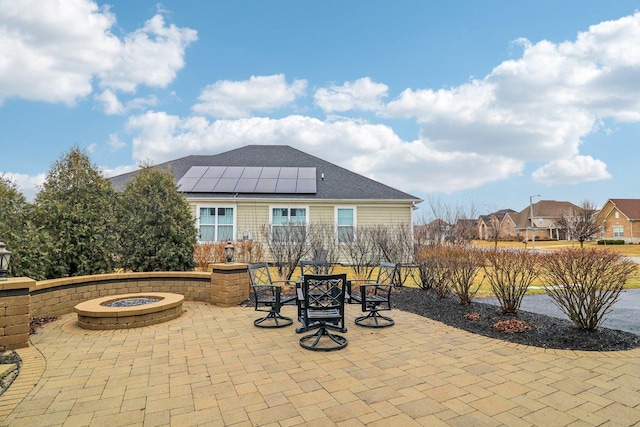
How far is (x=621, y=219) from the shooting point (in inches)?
1666

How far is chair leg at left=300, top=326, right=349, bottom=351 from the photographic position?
4323 mm

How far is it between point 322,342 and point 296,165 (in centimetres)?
1501

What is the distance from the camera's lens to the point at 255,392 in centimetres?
311

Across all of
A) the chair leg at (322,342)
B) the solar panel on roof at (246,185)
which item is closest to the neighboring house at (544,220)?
the solar panel on roof at (246,185)

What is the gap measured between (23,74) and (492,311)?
1210cm

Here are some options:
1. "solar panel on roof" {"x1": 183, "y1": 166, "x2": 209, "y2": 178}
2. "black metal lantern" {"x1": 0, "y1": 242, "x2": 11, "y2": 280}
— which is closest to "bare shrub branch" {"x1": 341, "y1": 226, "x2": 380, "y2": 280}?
"black metal lantern" {"x1": 0, "y1": 242, "x2": 11, "y2": 280}

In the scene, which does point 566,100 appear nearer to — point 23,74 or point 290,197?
point 290,197

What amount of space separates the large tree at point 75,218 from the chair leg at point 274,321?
4.27m

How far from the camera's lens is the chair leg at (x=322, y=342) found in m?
4.32

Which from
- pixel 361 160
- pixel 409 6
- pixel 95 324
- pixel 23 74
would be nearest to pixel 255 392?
pixel 95 324

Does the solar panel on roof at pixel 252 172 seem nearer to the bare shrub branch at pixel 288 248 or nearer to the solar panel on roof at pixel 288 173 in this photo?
the solar panel on roof at pixel 288 173

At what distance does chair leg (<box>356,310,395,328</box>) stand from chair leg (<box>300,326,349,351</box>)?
82 centimetres

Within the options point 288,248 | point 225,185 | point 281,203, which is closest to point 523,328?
point 288,248

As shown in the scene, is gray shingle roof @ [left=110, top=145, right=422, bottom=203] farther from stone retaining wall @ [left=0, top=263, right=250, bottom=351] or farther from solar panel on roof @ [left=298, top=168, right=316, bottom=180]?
stone retaining wall @ [left=0, top=263, right=250, bottom=351]
